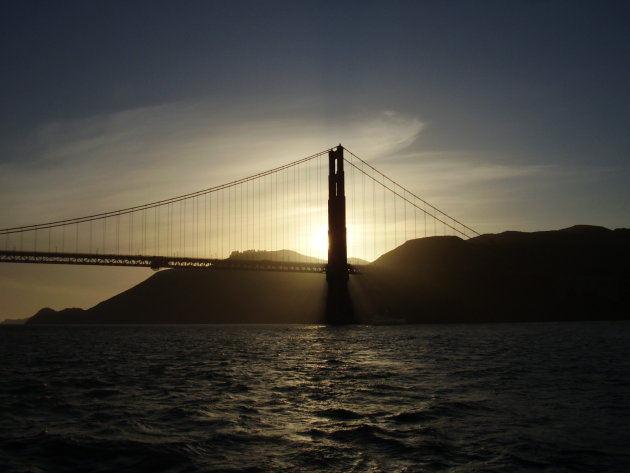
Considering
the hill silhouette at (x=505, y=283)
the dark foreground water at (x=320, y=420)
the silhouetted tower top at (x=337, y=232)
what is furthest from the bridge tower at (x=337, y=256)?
the dark foreground water at (x=320, y=420)

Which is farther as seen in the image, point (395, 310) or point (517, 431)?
point (395, 310)

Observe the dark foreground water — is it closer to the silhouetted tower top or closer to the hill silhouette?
the silhouetted tower top

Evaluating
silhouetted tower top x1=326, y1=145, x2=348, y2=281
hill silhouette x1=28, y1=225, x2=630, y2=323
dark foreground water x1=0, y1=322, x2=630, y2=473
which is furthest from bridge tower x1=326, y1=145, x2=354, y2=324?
dark foreground water x1=0, y1=322, x2=630, y2=473

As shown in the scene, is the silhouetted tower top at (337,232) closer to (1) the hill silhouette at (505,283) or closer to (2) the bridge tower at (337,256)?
(2) the bridge tower at (337,256)

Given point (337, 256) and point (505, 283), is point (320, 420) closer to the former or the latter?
point (337, 256)

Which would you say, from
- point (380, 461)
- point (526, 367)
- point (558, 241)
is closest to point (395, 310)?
point (558, 241)

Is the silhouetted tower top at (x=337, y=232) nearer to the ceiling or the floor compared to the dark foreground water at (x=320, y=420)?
nearer to the ceiling

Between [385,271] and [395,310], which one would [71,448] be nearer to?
[385,271]

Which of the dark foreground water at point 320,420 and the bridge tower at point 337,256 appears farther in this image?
the bridge tower at point 337,256

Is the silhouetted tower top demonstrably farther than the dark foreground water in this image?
Yes
